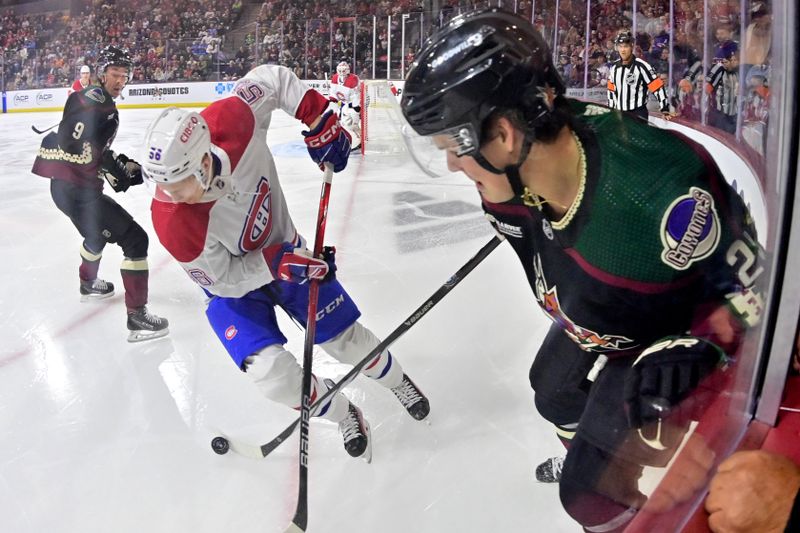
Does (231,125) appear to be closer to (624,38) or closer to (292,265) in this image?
(292,265)

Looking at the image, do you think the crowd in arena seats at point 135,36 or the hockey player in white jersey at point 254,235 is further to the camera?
the crowd in arena seats at point 135,36

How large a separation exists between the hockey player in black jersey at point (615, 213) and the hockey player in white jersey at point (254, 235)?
3.14ft

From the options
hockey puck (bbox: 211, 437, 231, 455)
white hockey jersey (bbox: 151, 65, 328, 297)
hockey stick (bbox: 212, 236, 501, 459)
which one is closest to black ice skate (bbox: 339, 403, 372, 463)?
hockey stick (bbox: 212, 236, 501, 459)

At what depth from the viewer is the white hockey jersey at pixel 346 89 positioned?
13.8ft

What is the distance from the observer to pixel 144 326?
2.83 m

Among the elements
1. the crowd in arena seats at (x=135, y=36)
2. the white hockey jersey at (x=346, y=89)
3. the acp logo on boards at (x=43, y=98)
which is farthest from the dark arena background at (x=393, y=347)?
the acp logo on boards at (x=43, y=98)

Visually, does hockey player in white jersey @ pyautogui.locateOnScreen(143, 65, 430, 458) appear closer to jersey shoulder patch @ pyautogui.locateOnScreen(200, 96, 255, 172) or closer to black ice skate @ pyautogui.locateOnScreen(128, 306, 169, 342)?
jersey shoulder patch @ pyautogui.locateOnScreen(200, 96, 255, 172)

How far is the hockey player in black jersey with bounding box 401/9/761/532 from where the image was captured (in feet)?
2.27

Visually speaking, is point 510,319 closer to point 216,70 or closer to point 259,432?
point 259,432

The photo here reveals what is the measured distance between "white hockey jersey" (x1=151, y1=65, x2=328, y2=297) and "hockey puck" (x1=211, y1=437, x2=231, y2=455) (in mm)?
496

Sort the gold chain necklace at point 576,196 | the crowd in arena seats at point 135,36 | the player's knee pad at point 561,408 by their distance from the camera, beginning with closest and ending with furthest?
1. the gold chain necklace at point 576,196
2. the player's knee pad at point 561,408
3. the crowd in arena seats at point 135,36

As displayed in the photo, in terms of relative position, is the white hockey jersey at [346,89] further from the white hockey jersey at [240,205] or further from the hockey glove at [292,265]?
the hockey glove at [292,265]

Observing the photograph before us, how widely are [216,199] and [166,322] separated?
141cm

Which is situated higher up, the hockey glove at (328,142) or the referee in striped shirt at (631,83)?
the referee in striped shirt at (631,83)
